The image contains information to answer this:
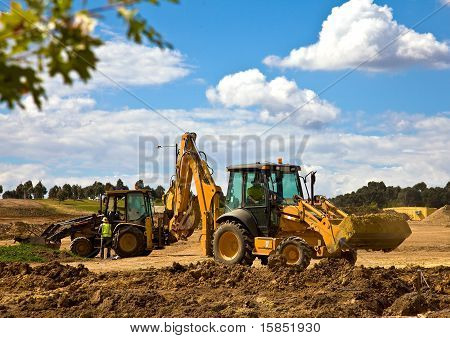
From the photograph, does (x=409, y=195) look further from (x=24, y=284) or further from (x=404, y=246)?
(x=24, y=284)

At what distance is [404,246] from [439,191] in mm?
77658

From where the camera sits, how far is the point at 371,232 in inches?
550

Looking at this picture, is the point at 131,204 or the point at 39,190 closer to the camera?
the point at 131,204

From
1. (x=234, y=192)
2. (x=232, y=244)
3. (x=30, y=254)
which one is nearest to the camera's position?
(x=232, y=244)

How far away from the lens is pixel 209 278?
13031 millimetres

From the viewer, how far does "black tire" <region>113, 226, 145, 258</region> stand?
21.2 m

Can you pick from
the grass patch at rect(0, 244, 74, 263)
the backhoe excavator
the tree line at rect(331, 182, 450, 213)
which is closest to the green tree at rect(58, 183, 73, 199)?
the tree line at rect(331, 182, 450, 213)

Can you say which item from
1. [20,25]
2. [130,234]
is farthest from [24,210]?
[20,25]

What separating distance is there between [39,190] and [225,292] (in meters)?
93.6

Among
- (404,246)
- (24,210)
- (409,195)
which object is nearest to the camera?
(404,246)

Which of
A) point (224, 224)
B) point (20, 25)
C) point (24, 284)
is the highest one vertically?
point (20, 25)

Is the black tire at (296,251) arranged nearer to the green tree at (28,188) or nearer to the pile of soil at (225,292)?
the pile of soil at (225,292)

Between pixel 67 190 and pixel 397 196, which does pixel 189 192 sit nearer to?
pixel 67 190

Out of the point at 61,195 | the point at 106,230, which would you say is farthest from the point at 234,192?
the point at 61,195
